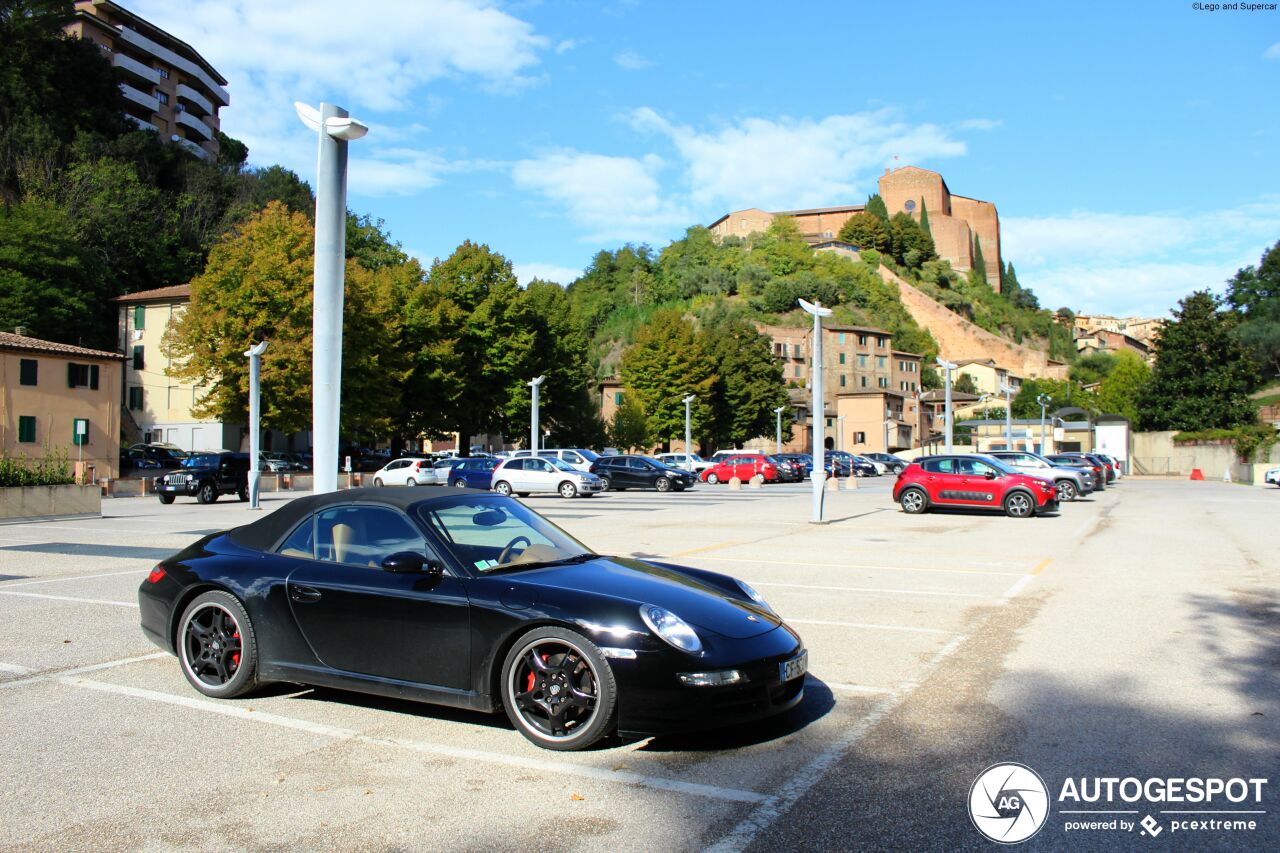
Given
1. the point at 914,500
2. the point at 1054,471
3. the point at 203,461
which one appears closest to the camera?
the point at 914,500

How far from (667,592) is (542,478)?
103 feet

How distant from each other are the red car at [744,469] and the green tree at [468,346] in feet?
45.0

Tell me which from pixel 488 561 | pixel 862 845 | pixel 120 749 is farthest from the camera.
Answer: pixel 488 561

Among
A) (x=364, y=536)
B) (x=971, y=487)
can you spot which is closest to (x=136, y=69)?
(x=971, y=487)

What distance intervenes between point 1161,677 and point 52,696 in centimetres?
737

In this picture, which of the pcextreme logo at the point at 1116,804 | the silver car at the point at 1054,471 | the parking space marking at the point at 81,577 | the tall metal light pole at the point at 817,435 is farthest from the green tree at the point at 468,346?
the pcextreme logo at the point at 1116,804

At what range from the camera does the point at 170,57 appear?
88.9 m

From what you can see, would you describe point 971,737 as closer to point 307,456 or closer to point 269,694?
point 269,694

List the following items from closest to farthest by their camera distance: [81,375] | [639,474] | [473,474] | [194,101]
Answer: [473,474], [639,474], [81,375], [194,101]

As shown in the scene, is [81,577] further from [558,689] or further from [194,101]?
[194,101]

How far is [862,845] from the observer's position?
12.6ft

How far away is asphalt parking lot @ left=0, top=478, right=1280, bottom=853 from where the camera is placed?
4.06 metres

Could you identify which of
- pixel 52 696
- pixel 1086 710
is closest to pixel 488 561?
pixel 52 696

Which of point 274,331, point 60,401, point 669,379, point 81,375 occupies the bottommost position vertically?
point 60,401
